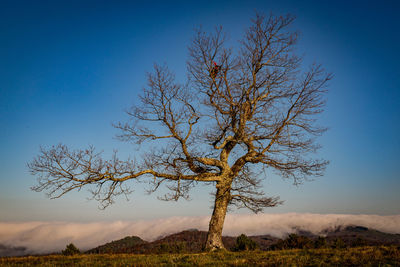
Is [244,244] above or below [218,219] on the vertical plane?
below

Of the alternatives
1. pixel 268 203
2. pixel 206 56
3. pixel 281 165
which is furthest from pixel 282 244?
pixel 206 56

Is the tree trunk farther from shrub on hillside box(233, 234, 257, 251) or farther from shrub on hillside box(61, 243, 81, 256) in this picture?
shrub on hillside box(61, 243, 81, 256)

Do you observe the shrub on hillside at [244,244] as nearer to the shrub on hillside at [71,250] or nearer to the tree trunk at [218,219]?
the tree trunk at [218,219]

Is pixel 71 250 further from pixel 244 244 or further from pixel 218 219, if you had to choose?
pixel 244 244

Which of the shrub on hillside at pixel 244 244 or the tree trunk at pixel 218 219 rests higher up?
the tree trunk at pixel 218 219

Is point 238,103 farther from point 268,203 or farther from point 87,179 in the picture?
point 87,179

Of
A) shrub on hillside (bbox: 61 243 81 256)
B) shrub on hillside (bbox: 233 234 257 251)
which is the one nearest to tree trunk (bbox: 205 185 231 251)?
shrub on hillside (bbox: 233 234 257 251)

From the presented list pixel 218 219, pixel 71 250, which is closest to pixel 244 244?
pixel 218 219

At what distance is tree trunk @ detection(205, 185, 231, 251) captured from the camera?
44.7 ft

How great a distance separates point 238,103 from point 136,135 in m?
6.25

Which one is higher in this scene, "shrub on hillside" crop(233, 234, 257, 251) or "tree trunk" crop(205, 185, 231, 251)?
"tree trunk" crop(205, 185, 231, 251)

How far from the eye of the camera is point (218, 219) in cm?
1412

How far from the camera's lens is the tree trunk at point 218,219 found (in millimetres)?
13625

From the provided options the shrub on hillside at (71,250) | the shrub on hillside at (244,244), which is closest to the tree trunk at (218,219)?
the shrub on hillside at (244,244)
